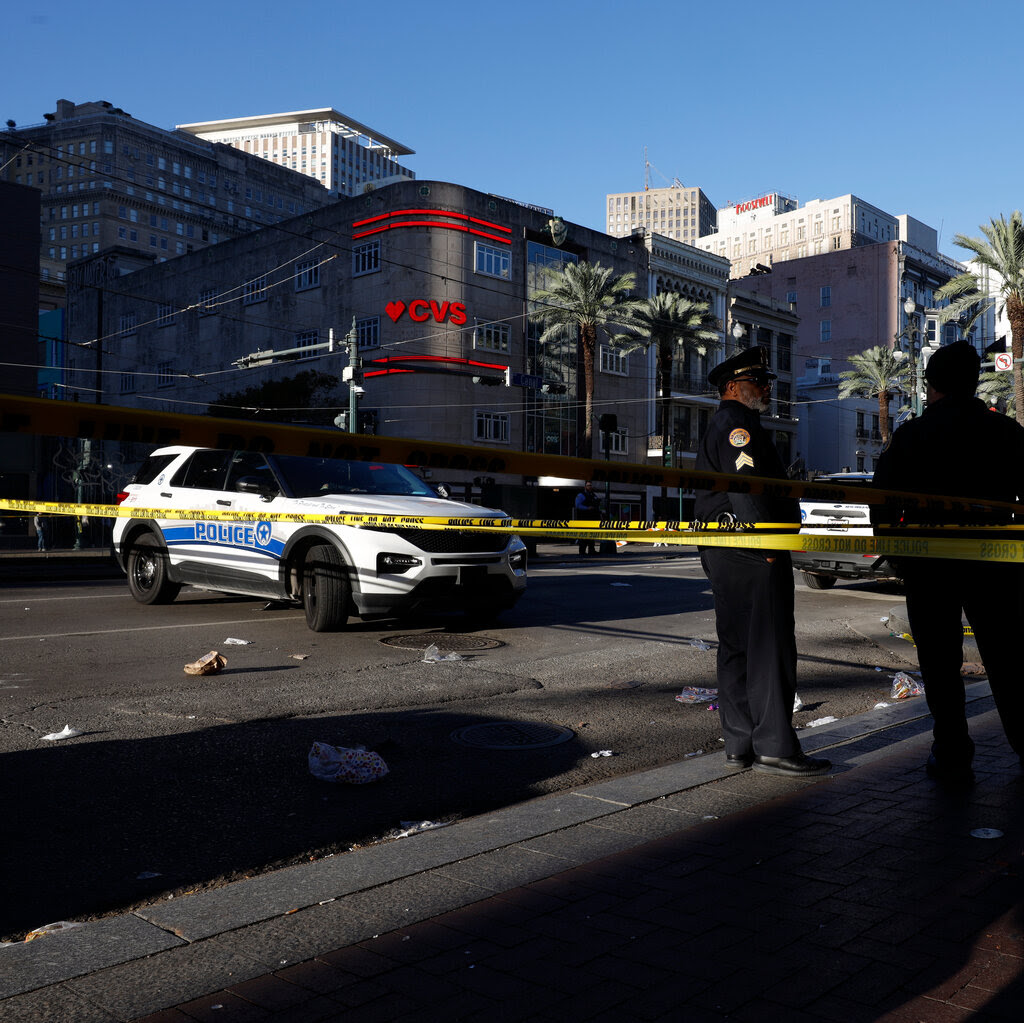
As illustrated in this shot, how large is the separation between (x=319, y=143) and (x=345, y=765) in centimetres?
18893

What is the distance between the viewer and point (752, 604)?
441 centimetres

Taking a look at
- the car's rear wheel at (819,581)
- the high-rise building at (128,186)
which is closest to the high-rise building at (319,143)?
the high-rise building at (128,186)

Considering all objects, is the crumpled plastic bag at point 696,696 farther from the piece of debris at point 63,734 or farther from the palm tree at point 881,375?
the palm tree at point 881,375

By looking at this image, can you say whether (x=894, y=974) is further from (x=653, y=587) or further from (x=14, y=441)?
(x=14, y=441)

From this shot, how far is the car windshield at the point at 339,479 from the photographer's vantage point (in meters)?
9.09

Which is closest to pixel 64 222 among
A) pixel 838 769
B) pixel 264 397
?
pixel 264 397

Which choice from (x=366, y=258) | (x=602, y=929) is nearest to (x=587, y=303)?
(x=366, y=258)

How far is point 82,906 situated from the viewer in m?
3.16

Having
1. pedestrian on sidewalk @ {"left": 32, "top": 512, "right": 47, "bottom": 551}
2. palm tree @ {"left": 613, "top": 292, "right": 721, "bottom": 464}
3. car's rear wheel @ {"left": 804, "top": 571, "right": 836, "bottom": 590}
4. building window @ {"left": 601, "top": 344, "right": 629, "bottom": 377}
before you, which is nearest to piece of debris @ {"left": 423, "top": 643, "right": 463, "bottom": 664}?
car's rear wheel @ {"left": 804, "top": 571, "right": 836, "bottom": 590}

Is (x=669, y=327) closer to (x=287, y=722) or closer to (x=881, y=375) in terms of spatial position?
(x=881, y=375)

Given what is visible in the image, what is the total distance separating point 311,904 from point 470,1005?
30.2 inches

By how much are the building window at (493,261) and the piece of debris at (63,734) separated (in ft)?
144

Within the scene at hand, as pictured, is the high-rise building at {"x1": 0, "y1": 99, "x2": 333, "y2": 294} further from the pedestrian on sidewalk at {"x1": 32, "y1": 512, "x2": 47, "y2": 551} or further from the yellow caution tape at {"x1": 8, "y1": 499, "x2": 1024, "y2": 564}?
the yellow caution tape at {"x1": 8, "y1": 499, "x2": 1024, "y2": 564}

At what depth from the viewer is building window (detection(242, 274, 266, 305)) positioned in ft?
174
